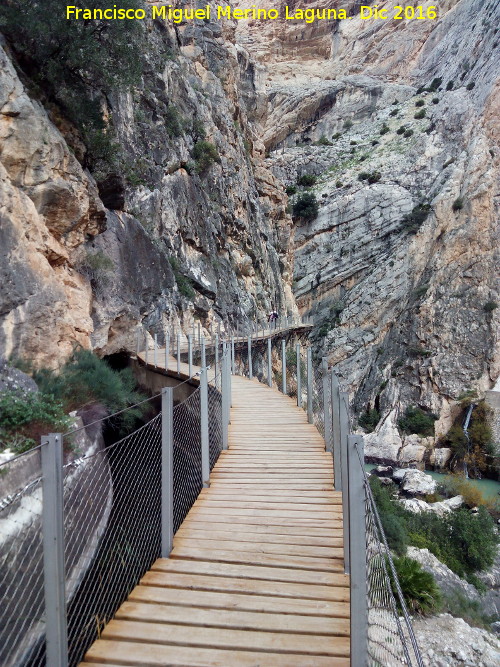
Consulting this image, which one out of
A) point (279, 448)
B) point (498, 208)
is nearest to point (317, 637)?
point (279, 448)

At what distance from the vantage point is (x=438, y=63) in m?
56.1

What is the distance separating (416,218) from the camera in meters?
41.7

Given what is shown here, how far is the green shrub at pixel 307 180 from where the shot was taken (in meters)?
50.5

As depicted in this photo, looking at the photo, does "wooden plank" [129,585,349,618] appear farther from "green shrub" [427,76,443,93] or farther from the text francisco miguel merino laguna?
"green shrub" [427,76,443,93]

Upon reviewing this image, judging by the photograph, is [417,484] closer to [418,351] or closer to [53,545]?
[418,351]

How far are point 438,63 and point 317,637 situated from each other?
68957 millimetres

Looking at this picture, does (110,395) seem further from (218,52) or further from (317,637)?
(218,52)

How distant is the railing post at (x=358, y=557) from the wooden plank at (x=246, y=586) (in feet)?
3.05

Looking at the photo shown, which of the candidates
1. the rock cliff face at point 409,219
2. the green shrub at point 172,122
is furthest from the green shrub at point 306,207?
the green shrub at point 172,122

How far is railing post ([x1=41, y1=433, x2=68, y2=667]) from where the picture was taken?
2.34m

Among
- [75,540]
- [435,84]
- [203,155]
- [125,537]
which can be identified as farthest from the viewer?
[435,84]

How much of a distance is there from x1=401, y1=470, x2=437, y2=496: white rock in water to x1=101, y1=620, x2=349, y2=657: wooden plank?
78.9 feet

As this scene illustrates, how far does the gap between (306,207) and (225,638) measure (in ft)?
151

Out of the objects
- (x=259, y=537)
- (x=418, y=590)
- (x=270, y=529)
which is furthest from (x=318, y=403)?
(x=259, y=537)
